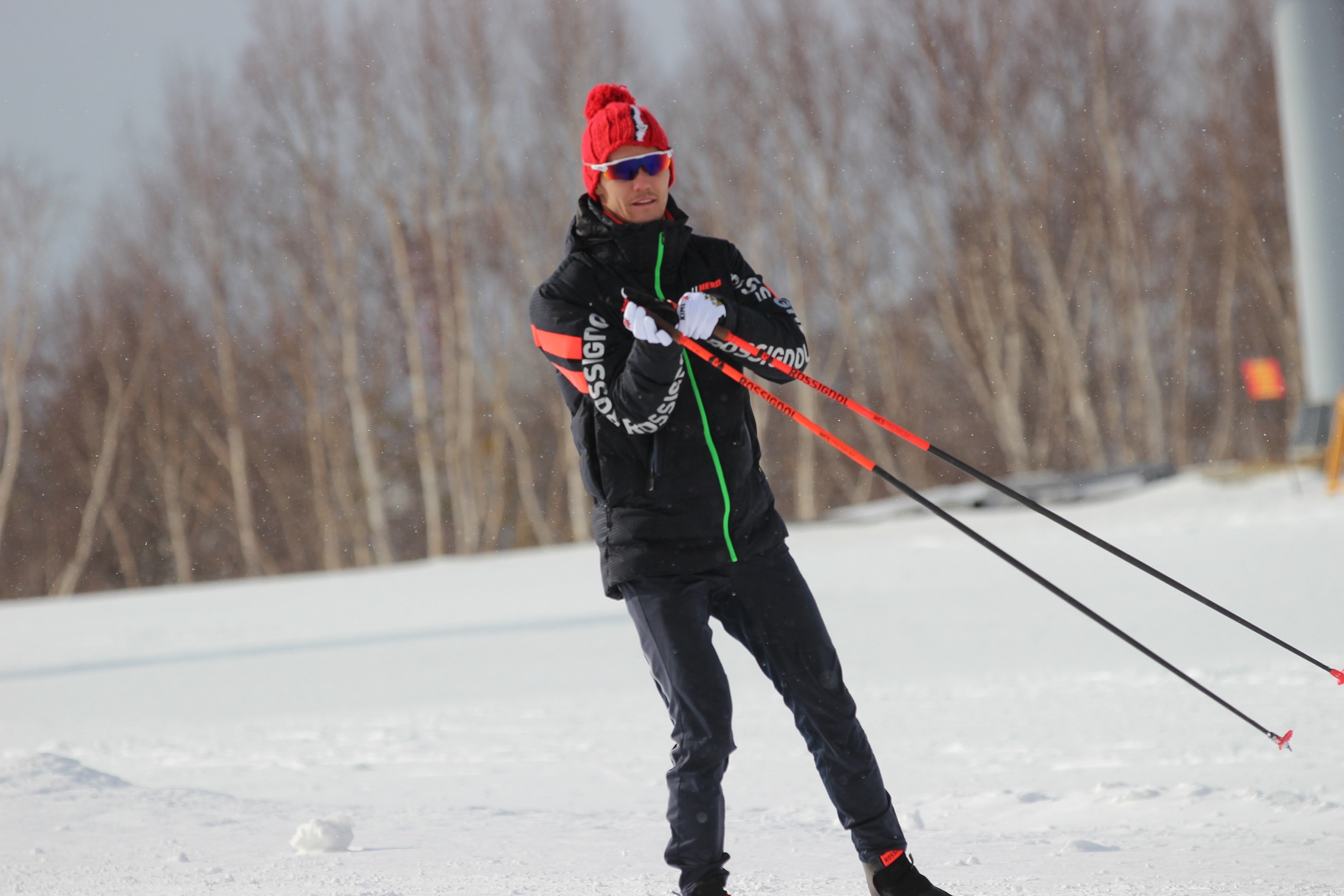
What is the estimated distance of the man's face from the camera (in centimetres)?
209

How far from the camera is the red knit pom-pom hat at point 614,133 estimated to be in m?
2.11

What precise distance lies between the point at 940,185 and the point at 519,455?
746cm

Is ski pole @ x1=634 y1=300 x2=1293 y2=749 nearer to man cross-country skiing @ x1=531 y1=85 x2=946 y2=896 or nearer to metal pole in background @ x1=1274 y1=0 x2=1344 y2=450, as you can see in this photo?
man cross-country skiing @ x1=531 y1=85 x2=946 y2=896

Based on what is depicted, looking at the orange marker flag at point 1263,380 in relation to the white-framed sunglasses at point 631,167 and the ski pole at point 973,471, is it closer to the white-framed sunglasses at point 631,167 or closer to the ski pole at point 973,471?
the ski pole at point 973,471

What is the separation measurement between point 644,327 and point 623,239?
231 millimetres

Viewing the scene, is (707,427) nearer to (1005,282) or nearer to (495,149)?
(495,149)

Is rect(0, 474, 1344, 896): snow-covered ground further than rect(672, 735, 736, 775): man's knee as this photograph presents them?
Yes

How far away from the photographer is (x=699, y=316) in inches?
79.2

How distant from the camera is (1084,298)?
61.8 ft

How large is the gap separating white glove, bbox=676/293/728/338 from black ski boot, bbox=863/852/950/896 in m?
0.92

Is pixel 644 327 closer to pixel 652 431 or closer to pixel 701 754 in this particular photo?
pixel 652 431

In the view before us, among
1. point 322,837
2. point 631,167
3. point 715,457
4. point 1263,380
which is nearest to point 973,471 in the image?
point 715,457

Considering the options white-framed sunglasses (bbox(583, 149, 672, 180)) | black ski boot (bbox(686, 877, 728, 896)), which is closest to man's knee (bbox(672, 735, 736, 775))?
black ski boot (bbox(686, 877, 728, 896))

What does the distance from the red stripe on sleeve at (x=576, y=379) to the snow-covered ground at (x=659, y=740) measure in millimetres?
976
